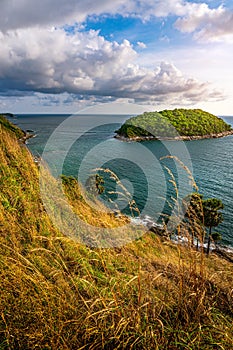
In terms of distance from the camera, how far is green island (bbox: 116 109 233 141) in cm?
12544

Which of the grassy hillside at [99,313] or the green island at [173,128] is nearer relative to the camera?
the grassy hillside at [99,313]

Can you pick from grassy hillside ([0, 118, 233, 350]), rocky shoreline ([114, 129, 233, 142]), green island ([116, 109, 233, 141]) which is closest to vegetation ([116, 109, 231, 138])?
green island ([116, 109, 233, 141])

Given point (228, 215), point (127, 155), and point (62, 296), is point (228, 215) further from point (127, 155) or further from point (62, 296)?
point (127, 155)

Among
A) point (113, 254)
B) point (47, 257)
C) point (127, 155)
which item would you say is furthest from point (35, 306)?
point (127, 155)

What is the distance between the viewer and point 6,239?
12.2 feet

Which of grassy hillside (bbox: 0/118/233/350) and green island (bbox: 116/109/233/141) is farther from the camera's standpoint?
green island (bbox: 116/109/233/141)

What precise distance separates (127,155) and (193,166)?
24.4 metres

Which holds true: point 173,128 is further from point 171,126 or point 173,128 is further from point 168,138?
point 168,138

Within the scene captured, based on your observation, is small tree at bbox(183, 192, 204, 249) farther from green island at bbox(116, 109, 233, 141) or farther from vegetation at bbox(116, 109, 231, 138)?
vegetation at bbox(116, 109, 231, 138)

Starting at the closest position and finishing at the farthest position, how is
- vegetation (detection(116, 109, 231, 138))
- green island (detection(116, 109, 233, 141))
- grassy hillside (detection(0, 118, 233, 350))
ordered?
1. grassy hillside (detection(0, 118, 233, 350))
2. green island (detection(116, 109, 233, 141))
3. vegetation (detection(116, 109, 231, 138))

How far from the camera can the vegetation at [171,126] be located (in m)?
127

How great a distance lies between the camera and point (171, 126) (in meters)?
142

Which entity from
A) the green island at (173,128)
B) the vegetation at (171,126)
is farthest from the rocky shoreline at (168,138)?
the vegetation at (171,126)

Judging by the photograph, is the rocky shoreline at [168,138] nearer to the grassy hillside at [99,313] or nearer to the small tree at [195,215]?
the small tree at [195,215]
